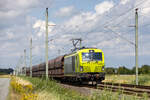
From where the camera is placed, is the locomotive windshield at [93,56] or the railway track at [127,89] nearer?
the railway track at [127,89]

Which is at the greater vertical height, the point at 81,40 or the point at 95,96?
the point at 81,40

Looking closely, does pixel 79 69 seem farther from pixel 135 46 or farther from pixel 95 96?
pixel 95 96

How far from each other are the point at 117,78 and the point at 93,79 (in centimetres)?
1972

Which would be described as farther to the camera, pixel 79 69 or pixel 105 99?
pixel 79 69

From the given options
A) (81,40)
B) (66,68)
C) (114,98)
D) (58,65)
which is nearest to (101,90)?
(114,98)

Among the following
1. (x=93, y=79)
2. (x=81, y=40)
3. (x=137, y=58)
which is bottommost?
(x=93, y=79)

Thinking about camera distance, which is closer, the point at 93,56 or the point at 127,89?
the point at 127,89

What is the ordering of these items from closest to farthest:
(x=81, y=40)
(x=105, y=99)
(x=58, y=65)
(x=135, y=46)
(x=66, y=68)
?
(x=105, y=99)
(x=135, y=46)
(x=66, y=68)
(x=58, y=65)
(x=81, y=40)

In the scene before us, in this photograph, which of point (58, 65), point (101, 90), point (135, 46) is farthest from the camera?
point (58, 65)

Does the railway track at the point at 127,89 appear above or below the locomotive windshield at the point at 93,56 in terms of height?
below

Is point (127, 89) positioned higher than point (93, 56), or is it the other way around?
point (93, 56)

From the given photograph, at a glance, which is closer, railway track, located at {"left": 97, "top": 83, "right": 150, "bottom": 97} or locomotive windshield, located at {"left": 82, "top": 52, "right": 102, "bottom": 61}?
railway track, located at {"left": 97, "top": 83, "right": 150, "bottom": 97}

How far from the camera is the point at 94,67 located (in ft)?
88.3

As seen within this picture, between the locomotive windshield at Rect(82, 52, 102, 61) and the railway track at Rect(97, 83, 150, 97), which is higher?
the locomotive windshield at Rect(82, 52, 102, 61)
